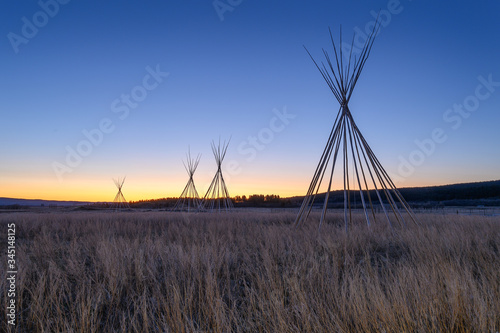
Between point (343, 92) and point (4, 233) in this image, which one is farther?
point (343, 92)

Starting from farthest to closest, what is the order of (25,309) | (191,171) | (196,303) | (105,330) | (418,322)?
(191,171) → (196,303) → (25,309) → (105,330) → (418,322)

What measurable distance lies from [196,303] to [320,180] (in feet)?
17.8

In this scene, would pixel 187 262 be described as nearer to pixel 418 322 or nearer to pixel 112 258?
pixel 112 258

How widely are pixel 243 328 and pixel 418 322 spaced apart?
1067 millimetres

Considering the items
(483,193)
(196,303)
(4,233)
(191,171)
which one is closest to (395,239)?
(196,303)

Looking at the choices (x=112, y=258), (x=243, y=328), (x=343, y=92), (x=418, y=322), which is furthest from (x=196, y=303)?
(x=343, y=92)

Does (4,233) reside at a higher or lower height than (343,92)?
lower

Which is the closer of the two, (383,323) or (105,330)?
(383,323)

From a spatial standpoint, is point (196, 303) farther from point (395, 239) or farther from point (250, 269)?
point (395, 239)

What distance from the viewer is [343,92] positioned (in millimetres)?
7266

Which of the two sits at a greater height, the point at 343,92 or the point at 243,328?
the point at 343,92

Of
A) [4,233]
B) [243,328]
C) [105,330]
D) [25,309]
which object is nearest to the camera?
[243,328]

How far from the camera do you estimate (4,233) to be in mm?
6441

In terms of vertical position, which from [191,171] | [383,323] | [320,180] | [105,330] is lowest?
[105,330]
